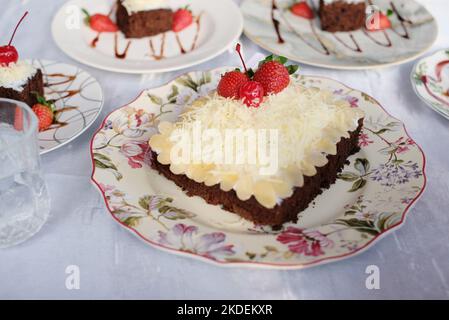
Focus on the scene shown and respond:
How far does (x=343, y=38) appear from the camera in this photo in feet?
8.73

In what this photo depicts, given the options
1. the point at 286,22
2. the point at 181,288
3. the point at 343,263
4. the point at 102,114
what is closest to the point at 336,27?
the point at 286,22

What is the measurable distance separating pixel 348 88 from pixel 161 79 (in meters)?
0.82

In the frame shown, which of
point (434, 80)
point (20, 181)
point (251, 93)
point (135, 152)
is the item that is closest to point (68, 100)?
point (135, 152)

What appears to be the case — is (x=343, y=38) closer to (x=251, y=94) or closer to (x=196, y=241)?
(x=251, y=94)

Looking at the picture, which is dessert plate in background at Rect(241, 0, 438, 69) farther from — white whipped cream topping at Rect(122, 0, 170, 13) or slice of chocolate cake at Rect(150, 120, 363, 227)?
slice of chocolate cake at Rect(150, 120, 363, 227)

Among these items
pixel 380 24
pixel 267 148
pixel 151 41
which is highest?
pixel 267 148

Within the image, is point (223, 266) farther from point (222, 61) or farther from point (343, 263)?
point (222, 61)

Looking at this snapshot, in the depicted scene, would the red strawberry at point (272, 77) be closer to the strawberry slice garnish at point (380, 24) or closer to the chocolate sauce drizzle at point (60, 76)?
the chocolate sauce drizzle at point (60, 76)

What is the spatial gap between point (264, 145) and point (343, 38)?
1.25 metres

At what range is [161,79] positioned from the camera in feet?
7.80

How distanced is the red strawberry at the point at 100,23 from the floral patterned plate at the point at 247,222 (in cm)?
73

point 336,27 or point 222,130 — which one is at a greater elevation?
point 222,130

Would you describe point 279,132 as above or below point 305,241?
above

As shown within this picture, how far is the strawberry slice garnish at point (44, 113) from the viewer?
6.43 feet
